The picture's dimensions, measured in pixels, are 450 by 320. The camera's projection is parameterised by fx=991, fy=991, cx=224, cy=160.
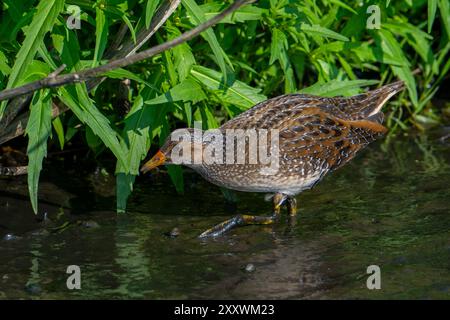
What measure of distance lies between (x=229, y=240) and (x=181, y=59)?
51.8 inches

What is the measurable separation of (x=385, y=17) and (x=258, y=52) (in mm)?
1175

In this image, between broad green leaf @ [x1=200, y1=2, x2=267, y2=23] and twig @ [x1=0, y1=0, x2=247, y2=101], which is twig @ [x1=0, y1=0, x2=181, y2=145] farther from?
twig @ [x1=0, y1=0, x2=247, y2=101]

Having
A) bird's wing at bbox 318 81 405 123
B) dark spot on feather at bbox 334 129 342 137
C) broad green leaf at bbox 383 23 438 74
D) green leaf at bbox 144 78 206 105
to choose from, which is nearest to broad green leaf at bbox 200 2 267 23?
green leaf at bbox 144 78 206 105

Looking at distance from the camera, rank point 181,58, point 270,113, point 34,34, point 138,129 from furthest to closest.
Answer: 1. point 270,113
2. point 138,129
3. point 181,58
4. point 34,34

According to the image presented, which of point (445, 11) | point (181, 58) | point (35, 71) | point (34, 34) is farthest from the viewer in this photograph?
point (445, 11)

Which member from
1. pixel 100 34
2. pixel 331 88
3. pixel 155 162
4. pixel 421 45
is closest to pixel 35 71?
pixel 100 34

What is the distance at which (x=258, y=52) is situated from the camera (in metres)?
8.22

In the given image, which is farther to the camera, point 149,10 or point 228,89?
point 228,89

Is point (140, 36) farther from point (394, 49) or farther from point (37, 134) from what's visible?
point (394, 49)

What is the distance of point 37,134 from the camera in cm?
627

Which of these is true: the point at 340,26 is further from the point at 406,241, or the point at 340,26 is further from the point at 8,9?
the point at 8,9

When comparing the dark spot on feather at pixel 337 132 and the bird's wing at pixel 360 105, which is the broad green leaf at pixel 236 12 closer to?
the bird's wing at pixel 360 105

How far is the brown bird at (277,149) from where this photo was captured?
7203 mm
